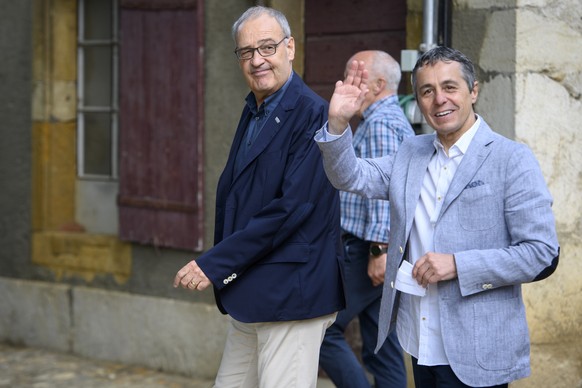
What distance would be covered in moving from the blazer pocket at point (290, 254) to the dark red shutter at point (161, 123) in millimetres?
2981

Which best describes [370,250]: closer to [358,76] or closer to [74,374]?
[358,76]

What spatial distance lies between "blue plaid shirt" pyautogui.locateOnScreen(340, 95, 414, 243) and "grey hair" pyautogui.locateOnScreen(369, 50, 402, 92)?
0.24ft

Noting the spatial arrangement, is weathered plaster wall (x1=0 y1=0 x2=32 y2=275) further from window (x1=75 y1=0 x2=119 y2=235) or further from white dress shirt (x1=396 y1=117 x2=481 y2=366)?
white dress shirt (x1=396 y1=117 x2=481 y2=366)

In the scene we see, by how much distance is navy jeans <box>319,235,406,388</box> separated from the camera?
4672 mm

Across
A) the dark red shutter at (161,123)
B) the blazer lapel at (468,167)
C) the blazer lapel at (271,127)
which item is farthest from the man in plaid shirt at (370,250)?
the dark red shutter at (161,123)

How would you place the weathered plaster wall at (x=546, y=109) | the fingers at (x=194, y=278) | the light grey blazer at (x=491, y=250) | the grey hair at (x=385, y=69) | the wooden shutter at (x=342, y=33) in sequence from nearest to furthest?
1. the light grey blazer at (x=491, y=250)
2. the fingers at (x=194, y=278)
3. the grey hair at (x=385, y=69)
4. the weathered plaster wall at (x=546, y=109)
5. the wooden shutter at (x=342, y=33)

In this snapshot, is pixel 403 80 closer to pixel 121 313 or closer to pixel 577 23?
pixel 577 23

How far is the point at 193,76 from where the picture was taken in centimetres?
665

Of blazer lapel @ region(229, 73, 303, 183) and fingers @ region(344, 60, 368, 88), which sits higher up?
fingers @ region(344, 60, 368, 88)

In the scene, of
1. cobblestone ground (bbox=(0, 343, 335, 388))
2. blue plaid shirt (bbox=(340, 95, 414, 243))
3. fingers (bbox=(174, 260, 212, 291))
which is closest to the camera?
fingers (bbox=(174, 260, 212, 291))

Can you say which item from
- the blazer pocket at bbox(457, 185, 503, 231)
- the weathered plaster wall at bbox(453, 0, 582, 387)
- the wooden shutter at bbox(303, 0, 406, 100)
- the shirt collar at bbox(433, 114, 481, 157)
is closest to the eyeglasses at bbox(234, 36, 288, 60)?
the shirt collar at bbox(433, 114, 481, 157)

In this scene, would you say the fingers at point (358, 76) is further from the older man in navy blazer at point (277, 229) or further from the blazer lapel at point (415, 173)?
the older man in navy blazer at point (277, 229)

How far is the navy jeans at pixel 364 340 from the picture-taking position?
15.3 feet

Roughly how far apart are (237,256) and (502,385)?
100cm
